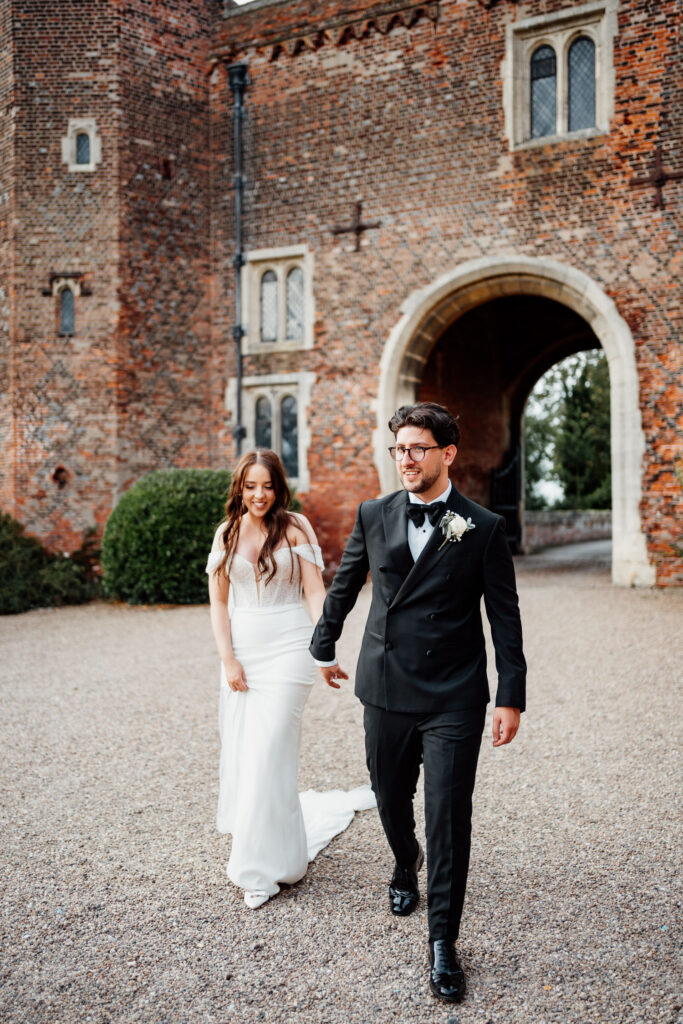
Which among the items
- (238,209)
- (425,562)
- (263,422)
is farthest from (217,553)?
(238,209)

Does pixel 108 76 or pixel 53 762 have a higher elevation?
pixel 108 76

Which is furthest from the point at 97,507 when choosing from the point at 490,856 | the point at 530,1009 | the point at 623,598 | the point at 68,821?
the point at 530,1009

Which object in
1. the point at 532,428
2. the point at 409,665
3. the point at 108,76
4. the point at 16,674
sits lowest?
the point at 16,674

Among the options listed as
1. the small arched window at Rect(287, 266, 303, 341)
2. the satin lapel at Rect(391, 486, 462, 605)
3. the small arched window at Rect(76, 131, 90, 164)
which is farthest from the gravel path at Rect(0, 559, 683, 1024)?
the small arched window at Rect(76, 131, 90, 164)

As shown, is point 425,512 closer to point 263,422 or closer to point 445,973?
point 445,973

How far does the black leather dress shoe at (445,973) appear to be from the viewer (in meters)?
2.52

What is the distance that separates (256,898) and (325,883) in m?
0.32

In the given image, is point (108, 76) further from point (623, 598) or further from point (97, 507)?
point (623, 598)

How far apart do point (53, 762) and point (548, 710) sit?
3181mm

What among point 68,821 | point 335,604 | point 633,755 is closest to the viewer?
point 335,604

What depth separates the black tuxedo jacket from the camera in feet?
8.84

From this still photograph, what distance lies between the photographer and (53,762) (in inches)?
191

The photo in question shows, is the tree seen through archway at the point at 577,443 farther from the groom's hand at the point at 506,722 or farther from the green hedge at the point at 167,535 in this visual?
the groom's hand at the point at 506,722

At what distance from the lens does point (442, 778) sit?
2.63 metres
